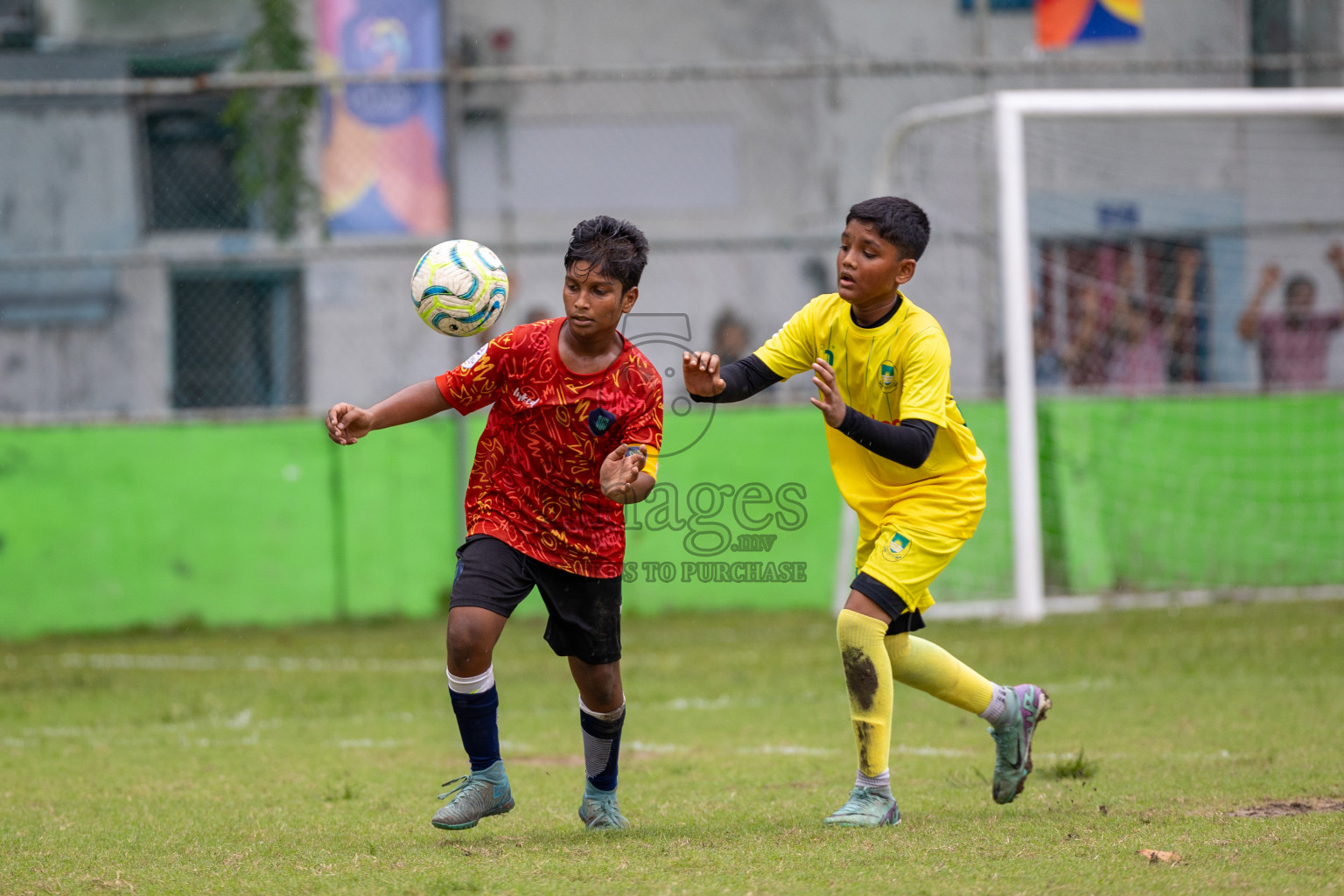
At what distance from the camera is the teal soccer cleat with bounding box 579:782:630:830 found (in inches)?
181

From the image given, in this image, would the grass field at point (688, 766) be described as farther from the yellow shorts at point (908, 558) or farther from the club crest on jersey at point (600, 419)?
the club crest on jersey at point (600, 419)

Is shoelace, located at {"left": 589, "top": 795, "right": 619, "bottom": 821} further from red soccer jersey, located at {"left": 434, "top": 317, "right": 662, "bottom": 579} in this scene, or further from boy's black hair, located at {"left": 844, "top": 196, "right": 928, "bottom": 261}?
boy's black hair, located at {"left": 844, "top": 196, "right": 928, "bottom": 261}

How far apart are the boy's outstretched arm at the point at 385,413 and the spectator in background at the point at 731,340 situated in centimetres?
702

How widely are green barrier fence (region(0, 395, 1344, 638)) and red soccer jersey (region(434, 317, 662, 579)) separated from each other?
245 inches

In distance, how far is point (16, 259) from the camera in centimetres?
1084

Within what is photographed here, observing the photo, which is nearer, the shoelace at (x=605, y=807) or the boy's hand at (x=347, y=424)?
the boy's hand at (x=347, y=424)

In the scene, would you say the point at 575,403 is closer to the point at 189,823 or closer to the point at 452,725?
the point at 189,823

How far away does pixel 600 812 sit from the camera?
15.2 feet

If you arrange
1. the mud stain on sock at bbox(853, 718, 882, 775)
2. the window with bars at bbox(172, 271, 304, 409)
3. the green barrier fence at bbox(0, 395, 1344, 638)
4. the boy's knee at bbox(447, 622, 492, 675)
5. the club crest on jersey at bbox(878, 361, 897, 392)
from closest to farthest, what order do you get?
the boy's knee at bbox(447, 622, 492, 675) < the mud stain on sock at bbox(853, 718, 882, 775) < the club crest on jersey at bbox(878, 361, 897, 392) < the green barrier fence at bbox(0, 395, 1344, 638) < the window with bars at bbox(172, 271, 304, 409)

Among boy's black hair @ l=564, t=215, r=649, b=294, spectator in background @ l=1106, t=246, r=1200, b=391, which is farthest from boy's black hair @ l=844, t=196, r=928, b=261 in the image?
spectator in background @ l=1106, t=246, r=1200, b=391

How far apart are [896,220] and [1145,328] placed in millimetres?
8286

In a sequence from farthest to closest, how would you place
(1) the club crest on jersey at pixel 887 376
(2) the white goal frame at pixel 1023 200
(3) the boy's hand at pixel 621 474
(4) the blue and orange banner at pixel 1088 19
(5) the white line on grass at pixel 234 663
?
(4) the blue and orange banner at pixel 1088 19 → (2) the white goal frame at pixel 1023 200 → (5) the white line on grass at pixel 234 663 → (1) the club crest on jersey at pixel 887 376 → (3) the boy's hand at pixel 621 474

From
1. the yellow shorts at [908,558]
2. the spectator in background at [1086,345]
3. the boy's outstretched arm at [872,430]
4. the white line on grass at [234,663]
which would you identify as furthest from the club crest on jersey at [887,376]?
the spectator in background at [1086,345]

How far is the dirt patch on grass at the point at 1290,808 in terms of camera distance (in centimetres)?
450
